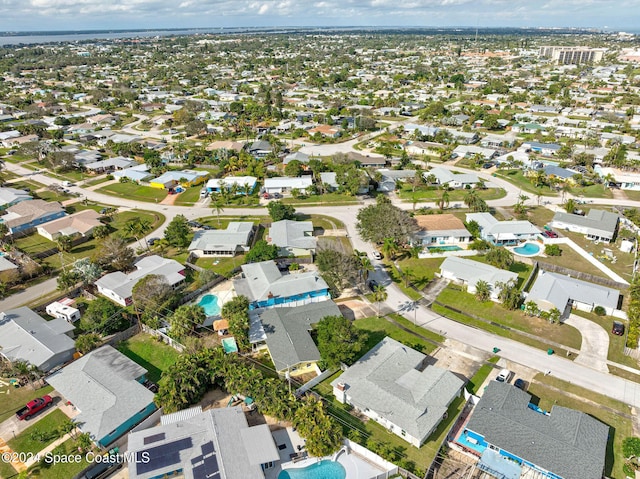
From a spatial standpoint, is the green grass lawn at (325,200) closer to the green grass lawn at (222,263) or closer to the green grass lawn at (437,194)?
the green grass lawn at (437,194)

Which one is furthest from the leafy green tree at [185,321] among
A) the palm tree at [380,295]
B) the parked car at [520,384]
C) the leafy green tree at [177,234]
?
the parked car at [520,384]

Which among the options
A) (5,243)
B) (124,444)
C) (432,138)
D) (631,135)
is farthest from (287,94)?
(124,444)

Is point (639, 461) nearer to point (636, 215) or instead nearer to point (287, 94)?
point (636, 215)

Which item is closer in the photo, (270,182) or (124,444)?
(124,444)

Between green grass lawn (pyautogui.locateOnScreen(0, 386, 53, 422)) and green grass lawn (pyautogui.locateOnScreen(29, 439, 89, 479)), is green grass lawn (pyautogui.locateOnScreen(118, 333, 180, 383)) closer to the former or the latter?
green grass lawn (pyautogui.locateOnScreen(0, 386, 53, 422))

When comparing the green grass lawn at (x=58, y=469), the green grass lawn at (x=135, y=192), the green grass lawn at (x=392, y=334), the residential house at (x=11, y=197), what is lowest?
the green grass lawn at (x=392, y=334)

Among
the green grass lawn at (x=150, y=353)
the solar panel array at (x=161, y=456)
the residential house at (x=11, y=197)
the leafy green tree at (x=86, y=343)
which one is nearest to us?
the solar panel array at (x=161, y=456)

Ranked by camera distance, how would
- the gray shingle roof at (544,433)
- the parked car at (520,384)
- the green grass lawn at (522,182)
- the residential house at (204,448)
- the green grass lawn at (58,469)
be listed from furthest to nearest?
the green grass lawn at (522,182), the parked car at (520,384), the green grass lawn at (58,469), the gray shingle roof at (544,433), the residential house at (204,448)

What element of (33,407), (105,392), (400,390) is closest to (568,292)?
(400,390)
